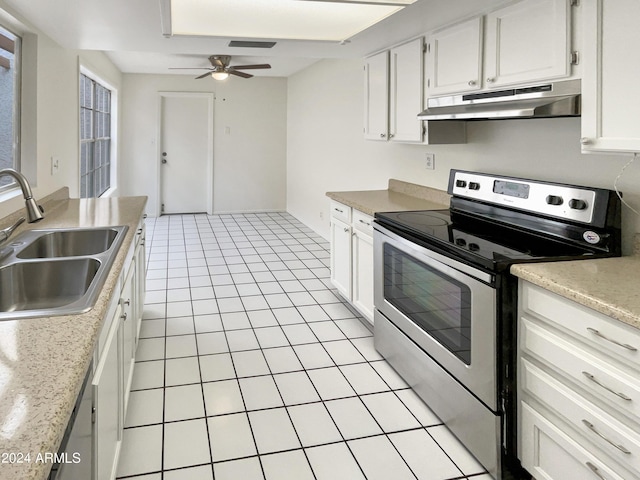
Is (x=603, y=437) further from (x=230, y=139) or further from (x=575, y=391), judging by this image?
(x=230, y=139)

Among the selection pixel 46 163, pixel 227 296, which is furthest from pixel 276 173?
pixel 46 163

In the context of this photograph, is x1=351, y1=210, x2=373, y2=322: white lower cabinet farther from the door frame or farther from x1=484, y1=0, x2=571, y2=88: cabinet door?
the door frame

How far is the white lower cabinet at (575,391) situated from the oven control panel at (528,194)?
1.70 ft

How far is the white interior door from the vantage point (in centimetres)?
799

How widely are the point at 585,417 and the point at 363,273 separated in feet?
6.21

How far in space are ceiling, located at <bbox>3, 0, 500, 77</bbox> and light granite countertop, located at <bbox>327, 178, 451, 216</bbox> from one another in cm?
104

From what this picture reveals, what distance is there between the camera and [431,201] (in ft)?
11.2

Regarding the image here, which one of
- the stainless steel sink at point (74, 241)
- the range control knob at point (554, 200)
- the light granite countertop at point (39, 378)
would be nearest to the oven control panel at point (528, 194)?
the range control knob at point (554, 200)

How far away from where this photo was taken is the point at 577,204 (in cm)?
200

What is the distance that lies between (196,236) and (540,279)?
17.8 feet

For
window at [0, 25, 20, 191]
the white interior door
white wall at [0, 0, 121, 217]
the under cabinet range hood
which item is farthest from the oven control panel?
the white interior door

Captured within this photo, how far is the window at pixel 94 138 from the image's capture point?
5168mm

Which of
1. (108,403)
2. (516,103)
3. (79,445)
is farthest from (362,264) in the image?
(79,445)

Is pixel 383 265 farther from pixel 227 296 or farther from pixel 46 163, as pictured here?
pixel 46 163
